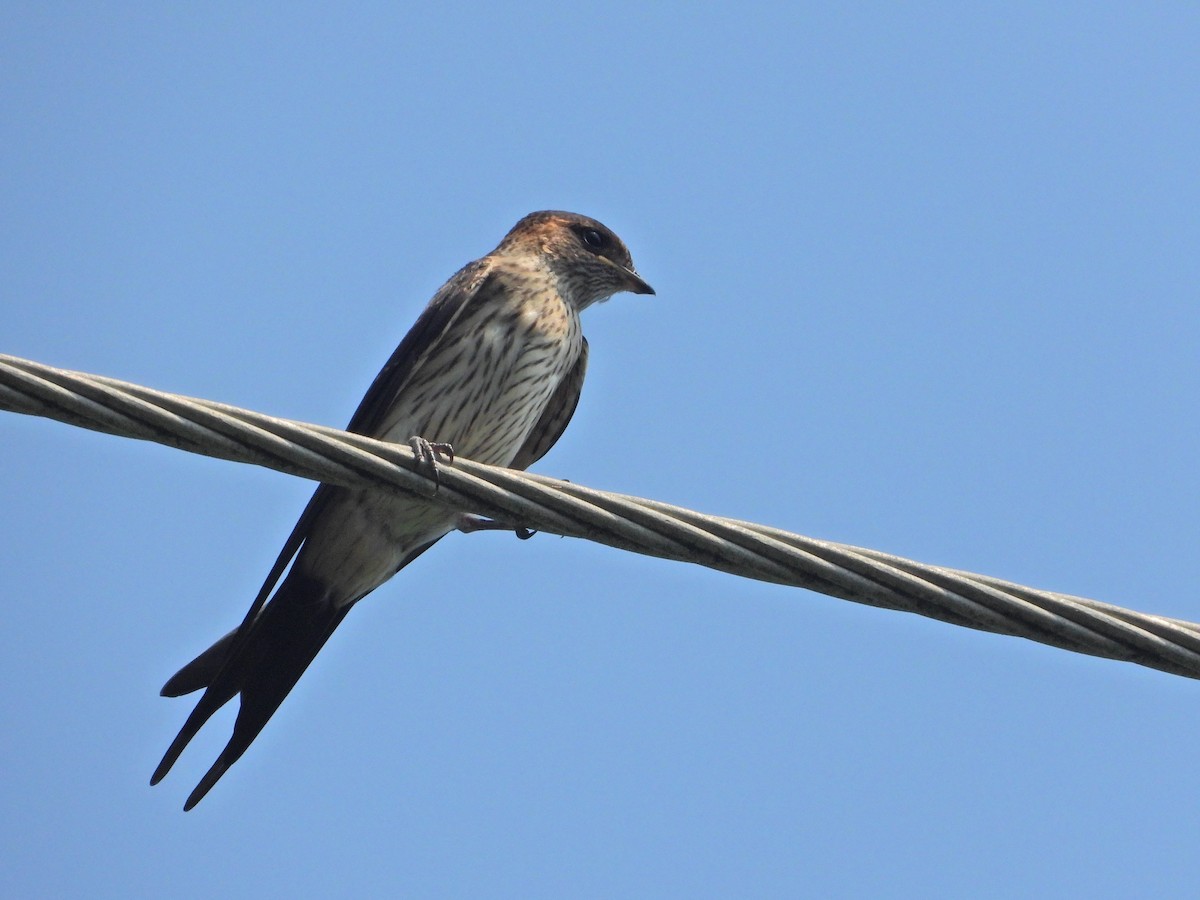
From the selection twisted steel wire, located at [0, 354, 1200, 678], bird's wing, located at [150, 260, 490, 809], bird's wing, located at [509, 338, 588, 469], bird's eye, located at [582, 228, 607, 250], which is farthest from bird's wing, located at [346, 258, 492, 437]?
twisted steel wire, located at [0, 354, 1200, 678]

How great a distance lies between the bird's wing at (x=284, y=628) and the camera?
560 centimetres

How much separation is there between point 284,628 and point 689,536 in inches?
118

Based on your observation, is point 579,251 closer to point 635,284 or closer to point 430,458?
point 635,284

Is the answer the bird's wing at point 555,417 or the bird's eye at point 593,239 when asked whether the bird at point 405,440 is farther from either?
the bird's eye at point 593,239

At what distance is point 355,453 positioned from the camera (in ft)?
12.1

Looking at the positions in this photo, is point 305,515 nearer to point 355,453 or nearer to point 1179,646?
point 355,453

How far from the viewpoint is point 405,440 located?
6285mm

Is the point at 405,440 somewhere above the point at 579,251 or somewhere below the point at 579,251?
below

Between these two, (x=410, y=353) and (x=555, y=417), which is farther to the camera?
(x=555, y=417)

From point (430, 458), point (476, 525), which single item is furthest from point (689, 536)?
point (476, 525)

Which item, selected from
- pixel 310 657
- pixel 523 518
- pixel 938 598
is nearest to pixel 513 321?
pixel 310 657

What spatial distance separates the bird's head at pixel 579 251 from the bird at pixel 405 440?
49 centimetres

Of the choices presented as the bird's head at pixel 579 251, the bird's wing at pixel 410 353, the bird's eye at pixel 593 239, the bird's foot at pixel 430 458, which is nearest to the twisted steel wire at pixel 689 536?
the bird's foot at pixel 430 458

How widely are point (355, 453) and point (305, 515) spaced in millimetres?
2396
